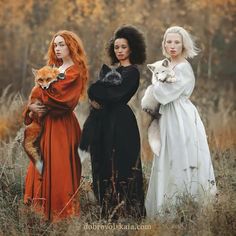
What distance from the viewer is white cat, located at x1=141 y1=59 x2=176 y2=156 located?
5.92m

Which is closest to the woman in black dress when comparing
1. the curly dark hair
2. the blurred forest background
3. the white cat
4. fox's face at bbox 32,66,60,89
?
the curly dark hair

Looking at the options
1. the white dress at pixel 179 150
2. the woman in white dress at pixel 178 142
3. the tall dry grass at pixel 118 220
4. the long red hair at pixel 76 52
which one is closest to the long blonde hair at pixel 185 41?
the woman in white dress at pixel 178 142

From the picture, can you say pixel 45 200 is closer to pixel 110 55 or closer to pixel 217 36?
pixel 110 55

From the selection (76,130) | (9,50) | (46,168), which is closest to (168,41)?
(76,130)

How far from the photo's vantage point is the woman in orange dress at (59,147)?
231 inches

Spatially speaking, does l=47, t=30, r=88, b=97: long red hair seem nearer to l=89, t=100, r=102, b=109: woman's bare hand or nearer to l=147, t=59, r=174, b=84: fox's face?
l=89, t=100, r=102, b=109: woman's bare hand

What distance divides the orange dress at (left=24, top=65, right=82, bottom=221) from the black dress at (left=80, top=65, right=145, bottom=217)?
7.0 inches

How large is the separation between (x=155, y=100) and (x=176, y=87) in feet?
0.80

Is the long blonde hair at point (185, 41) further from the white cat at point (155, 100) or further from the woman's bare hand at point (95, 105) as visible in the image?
the woman's bare hand at point (95, 105)

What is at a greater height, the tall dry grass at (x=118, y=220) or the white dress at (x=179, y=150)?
the white dress at (x=179, y=150)

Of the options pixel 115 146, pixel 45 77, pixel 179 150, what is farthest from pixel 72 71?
pixel 179 150

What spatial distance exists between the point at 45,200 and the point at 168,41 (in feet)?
6.19

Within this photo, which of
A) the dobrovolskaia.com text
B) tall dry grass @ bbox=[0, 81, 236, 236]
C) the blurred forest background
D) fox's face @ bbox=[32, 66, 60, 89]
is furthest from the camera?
the blurred forest background

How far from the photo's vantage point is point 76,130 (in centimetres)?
608
